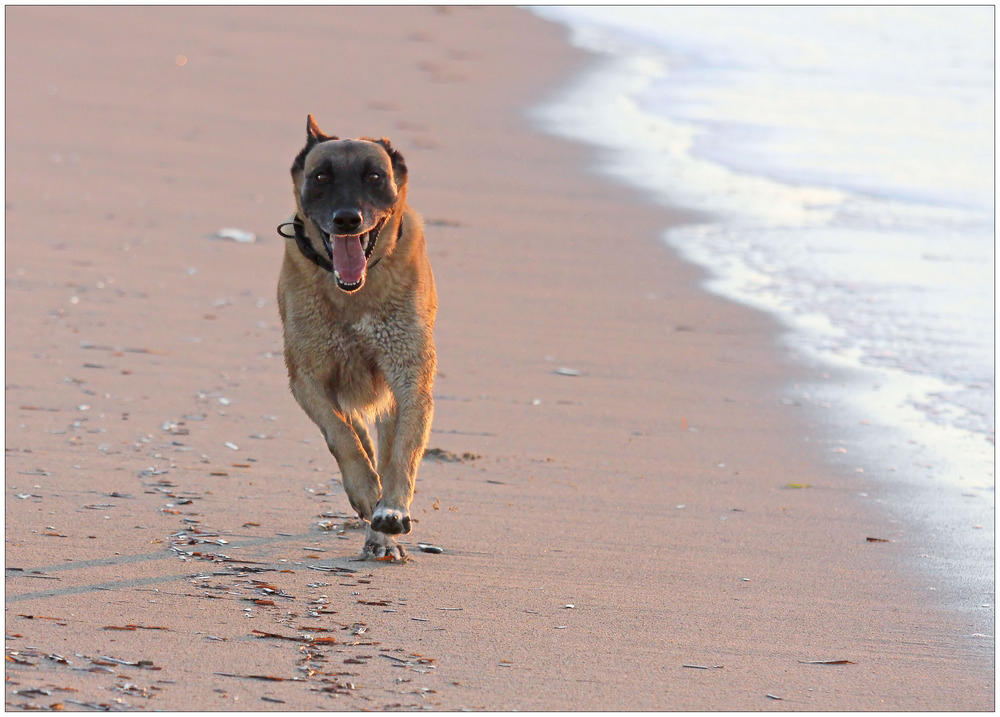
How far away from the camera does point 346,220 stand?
5.41 metres

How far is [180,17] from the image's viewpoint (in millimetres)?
21125

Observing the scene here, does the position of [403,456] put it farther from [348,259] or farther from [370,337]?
[348,259]

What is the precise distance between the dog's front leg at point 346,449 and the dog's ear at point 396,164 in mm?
879

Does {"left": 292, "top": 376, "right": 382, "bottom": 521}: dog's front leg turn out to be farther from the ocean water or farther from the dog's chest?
the ocean water

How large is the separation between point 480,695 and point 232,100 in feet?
43.4

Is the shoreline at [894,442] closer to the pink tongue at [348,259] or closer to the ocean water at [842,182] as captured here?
the ocean water at [842,182]

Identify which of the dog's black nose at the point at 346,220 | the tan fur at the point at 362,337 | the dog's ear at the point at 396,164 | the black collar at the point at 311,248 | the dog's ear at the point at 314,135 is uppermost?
the dog's ear at the point at 314,135

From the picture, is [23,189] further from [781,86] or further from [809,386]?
[781,86]

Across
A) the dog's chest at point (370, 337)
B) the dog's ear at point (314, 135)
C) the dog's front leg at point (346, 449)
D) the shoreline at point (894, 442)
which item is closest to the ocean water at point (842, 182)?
the shoreline at point (894, 442)

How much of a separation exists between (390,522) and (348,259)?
1.05 metres

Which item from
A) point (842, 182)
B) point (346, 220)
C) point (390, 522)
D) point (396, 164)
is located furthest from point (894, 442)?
point (842, 182)

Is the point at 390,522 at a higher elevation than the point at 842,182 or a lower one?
higher

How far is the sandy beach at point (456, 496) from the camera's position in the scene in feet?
14.1

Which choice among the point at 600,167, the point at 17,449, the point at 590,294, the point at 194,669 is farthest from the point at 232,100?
the point at 194,669
